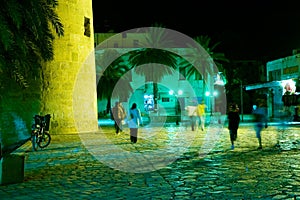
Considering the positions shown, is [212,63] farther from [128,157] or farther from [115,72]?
[128,157]

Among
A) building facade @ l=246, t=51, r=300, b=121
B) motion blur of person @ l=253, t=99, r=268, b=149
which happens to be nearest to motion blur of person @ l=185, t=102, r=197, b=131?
motion blur of person @ l=253, t=99, r=268, b=149

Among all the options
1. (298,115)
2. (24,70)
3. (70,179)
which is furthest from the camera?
(298,115)

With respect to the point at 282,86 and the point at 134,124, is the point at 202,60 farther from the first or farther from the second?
the point at 134,124

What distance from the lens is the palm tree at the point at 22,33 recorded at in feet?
33.7

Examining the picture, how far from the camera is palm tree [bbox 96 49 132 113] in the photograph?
4597 centimetres

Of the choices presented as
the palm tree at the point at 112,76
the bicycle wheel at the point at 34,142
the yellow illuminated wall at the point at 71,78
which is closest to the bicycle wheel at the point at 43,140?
the bicycle wheel at the point at 34,142

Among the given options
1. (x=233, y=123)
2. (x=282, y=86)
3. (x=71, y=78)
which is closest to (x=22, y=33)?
(x=233, y=123)

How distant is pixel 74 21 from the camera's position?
20.7 meters

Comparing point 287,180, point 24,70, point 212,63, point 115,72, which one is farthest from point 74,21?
point 212,63

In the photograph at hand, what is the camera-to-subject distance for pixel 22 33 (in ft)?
39.8

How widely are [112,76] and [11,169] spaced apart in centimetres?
3792

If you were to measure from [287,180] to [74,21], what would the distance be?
1505 centimetres

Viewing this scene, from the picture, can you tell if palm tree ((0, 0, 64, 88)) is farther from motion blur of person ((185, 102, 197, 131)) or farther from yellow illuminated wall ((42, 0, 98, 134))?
motion blur of person ((185, 102, 197, 131))

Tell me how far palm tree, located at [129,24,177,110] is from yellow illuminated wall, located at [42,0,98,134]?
74.8ft
